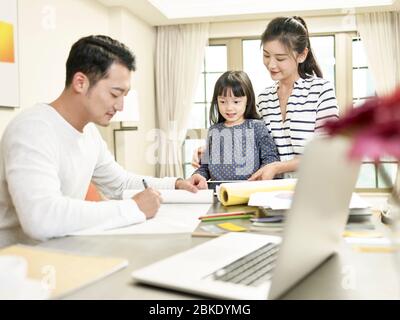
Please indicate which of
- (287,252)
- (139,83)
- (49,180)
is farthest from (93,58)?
(139,83)

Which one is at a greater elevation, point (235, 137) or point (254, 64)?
point (254, 64)

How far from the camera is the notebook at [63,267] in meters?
0.65

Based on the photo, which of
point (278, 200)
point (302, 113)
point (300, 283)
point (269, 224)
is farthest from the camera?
point (302, 113)

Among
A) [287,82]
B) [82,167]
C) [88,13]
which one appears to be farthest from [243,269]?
[88,13]

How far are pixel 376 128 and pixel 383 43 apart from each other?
5.09m

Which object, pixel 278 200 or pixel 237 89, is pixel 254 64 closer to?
pixel 237 89

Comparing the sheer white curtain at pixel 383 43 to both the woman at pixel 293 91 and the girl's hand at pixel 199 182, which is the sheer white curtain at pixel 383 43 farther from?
the girl's hand at pixel 199 182

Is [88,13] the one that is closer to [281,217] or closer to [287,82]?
[287,82]

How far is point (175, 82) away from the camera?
17.3ft

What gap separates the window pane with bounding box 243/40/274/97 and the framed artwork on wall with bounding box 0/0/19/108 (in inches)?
115

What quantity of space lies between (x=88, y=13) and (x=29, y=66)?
3.81ft

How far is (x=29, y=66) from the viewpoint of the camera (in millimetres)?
3039

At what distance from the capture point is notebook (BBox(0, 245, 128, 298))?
25.8 inches

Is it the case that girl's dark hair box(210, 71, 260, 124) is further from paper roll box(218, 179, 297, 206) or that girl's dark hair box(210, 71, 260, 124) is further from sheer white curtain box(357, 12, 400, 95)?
sheer white curtain box(357, 12, 400, 95)
